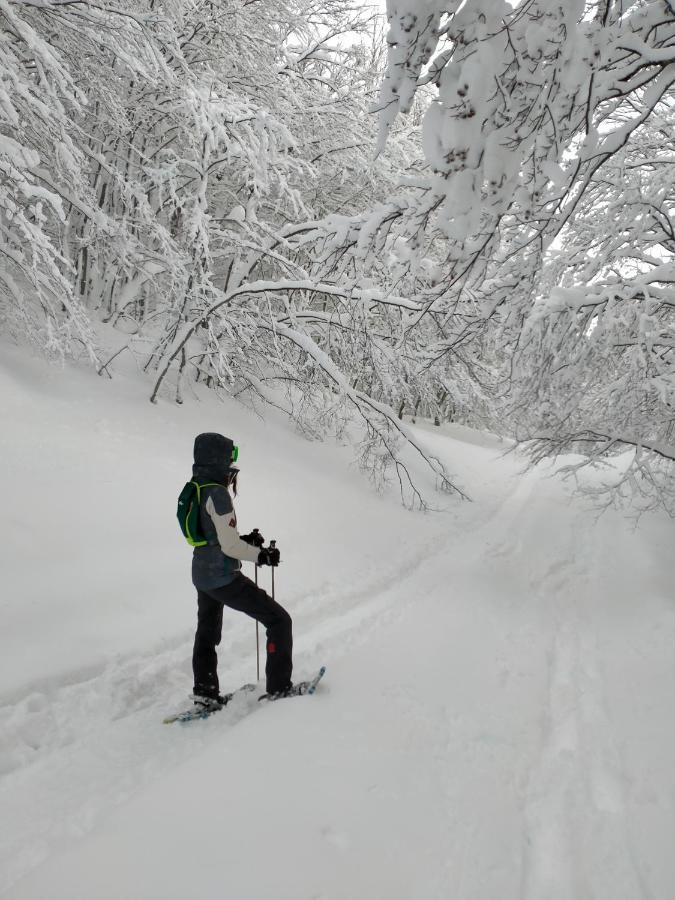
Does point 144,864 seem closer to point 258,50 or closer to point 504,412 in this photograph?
point 504,412

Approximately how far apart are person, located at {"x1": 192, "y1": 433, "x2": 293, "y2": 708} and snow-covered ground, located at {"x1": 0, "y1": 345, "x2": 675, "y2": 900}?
10.0 inches

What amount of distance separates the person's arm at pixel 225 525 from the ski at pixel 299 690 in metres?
1.04

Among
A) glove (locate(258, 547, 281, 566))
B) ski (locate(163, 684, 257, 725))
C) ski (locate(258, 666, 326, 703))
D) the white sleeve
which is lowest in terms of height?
ski (locate(163, 684, 257, 725))

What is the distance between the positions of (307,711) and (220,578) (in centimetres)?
106

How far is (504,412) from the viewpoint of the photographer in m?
7.60

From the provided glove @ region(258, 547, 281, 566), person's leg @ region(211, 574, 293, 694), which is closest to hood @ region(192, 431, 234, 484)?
glove @ region(258, 547, 281, 566)

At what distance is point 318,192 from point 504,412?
754cm

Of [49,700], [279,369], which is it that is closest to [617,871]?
[49,700]

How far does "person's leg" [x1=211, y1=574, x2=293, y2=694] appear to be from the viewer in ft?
11.0

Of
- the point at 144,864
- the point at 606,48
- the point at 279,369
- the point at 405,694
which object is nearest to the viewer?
the point at 144,864

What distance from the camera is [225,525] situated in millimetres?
3201

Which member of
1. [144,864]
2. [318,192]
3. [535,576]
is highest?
[318,192]

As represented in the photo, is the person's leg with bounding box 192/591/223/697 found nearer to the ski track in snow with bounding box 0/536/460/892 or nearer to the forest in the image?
the ski track in snow with bounding box 0/536/460/892

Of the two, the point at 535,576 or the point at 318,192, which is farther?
the point at 318,192
